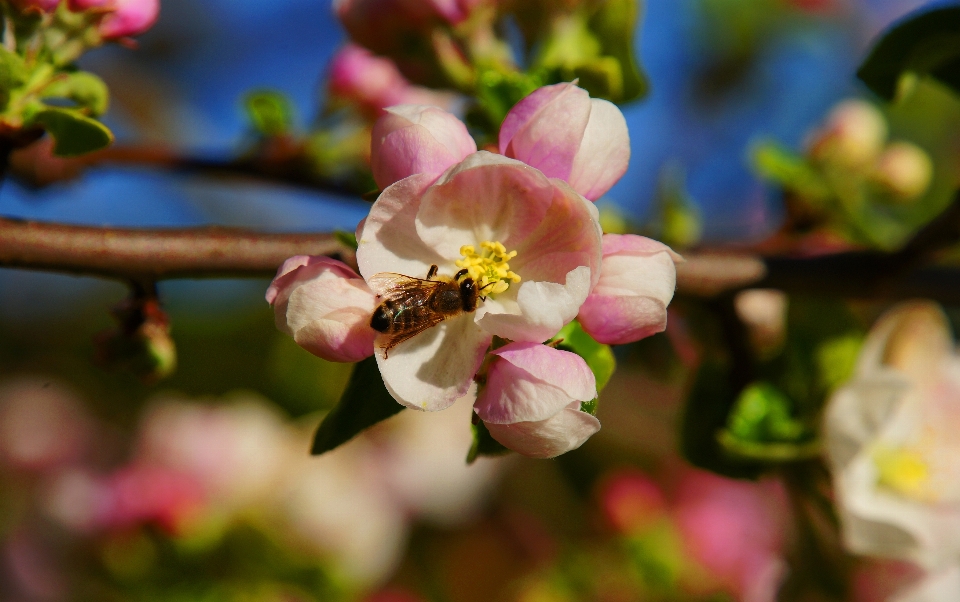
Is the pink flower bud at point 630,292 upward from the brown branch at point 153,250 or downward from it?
upward

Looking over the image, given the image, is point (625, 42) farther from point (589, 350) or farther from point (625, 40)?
point (589, 350)

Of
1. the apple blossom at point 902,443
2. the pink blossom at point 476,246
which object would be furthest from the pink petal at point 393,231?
the apple blossom at point 902,443

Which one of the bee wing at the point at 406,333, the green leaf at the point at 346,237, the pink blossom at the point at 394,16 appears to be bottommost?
the bee wing at the point at 406,333

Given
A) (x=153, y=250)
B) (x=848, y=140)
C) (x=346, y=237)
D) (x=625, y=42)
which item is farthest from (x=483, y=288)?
(x=848, y=140)

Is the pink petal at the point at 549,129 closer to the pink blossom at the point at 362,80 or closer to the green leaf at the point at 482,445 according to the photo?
the green leaf at the point at 482,445

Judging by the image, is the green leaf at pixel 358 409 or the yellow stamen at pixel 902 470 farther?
the yellow stamen at pixel 902 470
